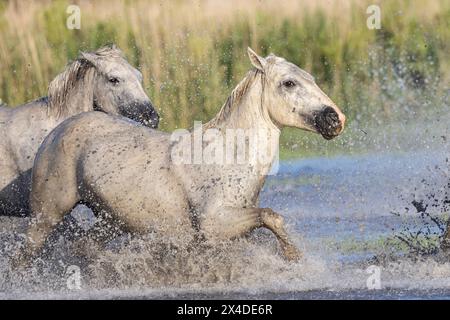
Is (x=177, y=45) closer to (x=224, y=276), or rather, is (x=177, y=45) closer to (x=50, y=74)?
(x=50, y=74)

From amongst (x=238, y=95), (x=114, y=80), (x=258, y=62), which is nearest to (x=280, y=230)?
(x=238, y=95)

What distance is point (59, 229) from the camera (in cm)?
980

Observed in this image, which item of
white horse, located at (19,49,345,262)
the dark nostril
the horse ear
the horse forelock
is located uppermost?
the horse ear

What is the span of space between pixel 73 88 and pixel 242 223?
224 centimetres

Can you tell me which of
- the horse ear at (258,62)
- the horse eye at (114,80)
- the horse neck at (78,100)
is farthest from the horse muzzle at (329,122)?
the horse neck at (78,100)

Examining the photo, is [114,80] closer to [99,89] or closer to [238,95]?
[99,89]

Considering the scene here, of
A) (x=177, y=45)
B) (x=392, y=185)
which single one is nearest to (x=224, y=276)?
(x=392, y=185)

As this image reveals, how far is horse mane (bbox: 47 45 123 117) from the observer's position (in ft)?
34.3

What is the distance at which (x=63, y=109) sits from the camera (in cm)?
1047

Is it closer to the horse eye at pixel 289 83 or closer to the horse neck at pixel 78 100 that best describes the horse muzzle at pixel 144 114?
the horse neck at pixel 78 100

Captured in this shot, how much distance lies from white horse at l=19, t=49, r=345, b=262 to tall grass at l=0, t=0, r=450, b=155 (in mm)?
6019

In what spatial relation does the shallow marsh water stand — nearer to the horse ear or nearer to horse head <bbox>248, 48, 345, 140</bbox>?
horse head <bbox>248, 48, 345, 140</bbox>

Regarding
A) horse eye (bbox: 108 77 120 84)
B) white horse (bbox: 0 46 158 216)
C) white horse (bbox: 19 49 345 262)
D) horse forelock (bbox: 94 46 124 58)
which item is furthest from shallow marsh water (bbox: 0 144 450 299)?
horse forelock (bbox: 94 46 124 58)

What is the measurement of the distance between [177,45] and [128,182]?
7.36 m
